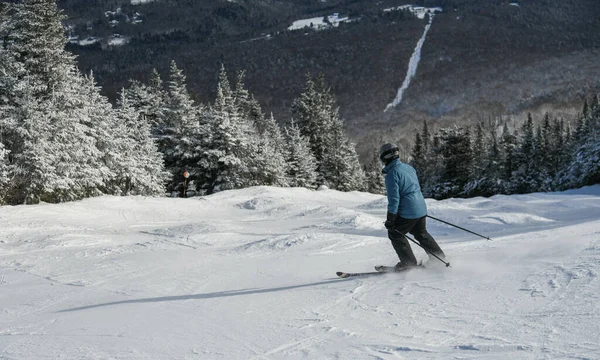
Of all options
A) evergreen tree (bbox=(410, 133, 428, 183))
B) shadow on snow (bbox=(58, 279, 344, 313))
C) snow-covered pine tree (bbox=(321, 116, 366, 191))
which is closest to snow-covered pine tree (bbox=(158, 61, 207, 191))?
snow-covered pine tree (bbox=(321, 116, 366, 191))

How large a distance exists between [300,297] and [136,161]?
27.7 m

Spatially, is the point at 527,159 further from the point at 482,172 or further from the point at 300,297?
the point at 300,297

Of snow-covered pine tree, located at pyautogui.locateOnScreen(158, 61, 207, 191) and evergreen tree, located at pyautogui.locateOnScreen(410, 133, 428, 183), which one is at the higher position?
snow-covered pine tree, located at pyautogui.locateOnScreen(158, 61, 207, 191)

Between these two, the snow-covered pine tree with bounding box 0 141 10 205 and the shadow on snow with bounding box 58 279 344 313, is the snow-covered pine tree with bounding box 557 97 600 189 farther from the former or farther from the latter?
the snow-covered pine tree with bounding box 0 141 10 205

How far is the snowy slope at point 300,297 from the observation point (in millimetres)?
4500

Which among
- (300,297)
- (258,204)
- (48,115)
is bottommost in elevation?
(258,204)

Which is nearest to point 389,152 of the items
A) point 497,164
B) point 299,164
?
point 299,164

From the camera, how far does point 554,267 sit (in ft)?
20.5

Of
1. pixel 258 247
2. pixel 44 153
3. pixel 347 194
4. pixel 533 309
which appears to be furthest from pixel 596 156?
pixel 44 153

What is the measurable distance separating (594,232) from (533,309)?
13.1ft

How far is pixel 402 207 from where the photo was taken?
698 centimetres

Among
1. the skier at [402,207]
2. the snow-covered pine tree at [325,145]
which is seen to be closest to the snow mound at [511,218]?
the skier at [402,207]

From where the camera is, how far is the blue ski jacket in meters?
6.78

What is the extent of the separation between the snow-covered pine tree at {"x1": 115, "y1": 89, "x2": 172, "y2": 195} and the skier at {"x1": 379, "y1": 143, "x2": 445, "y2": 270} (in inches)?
1005
